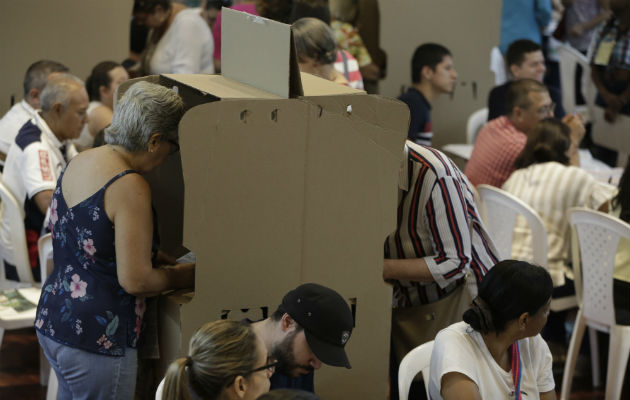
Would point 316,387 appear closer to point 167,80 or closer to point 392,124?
point 392,124

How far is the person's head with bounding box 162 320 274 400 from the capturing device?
1.70 meters

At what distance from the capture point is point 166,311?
2.19 meters

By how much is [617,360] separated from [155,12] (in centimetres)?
348

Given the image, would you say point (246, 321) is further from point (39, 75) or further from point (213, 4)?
point (213, 4)

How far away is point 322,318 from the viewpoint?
6.24 feet

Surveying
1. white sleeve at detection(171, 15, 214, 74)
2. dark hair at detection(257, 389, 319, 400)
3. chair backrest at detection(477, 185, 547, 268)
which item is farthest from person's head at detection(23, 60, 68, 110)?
dark hair at detection(257, 389, 319, 400)

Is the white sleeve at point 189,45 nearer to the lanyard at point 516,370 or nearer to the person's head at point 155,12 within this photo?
the person's head at point 155,12

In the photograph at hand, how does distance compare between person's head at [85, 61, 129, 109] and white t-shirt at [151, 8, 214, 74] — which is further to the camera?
white t-shirt at [151, 8, 214, 74]

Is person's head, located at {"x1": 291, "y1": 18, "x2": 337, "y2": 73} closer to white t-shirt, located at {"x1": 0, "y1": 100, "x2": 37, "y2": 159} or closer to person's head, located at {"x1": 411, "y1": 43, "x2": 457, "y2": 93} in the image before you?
white t-shirt, located at {"x1": 0, "y1": 100, "x2": 37, "y2": 159}

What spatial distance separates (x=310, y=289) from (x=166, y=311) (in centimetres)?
47

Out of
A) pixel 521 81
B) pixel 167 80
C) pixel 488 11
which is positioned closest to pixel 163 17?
pixel 521 81

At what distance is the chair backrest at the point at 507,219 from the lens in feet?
12.4

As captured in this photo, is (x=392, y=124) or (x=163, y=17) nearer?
(x=392, y=124)

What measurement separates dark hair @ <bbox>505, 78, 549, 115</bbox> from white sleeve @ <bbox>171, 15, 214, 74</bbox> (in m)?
1.98
